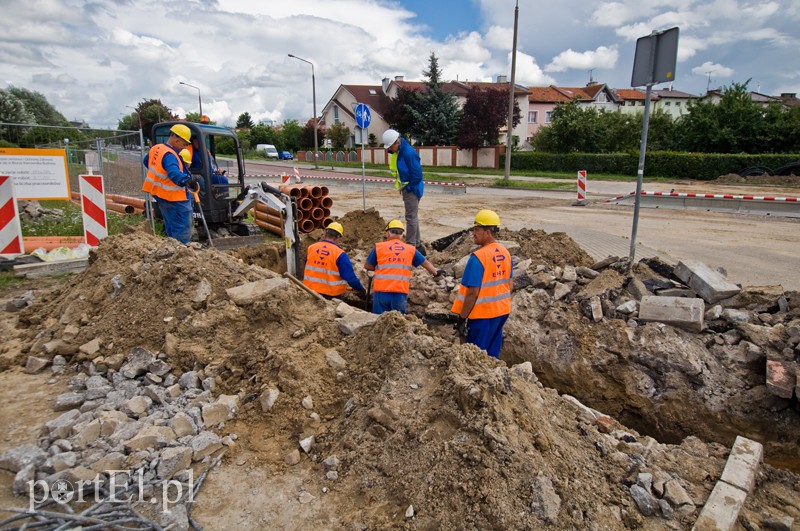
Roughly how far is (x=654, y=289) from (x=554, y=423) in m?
3.69

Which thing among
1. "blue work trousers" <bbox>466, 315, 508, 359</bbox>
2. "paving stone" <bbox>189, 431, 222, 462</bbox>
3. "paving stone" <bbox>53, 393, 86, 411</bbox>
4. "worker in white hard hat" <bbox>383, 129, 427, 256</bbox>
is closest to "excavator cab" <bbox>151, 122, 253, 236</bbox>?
"worker in white hard hat" <bbox>383, 129, 427, 256</bbox>

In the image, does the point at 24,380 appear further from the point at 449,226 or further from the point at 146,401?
the point at 449,226

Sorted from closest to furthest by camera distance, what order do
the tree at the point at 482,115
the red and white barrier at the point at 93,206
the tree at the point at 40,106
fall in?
the red and white barrier at the point at 93,206 < the tree at the point at 482,115 < the tree at the point at 40,106

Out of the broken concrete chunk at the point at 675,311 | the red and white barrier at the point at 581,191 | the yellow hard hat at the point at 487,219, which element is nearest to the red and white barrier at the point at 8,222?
the yellow hard hat at the point at 487,219

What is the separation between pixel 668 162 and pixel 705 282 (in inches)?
1068

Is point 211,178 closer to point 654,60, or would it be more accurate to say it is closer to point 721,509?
point 654,60

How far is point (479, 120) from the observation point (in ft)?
112

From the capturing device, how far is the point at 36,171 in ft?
27.8

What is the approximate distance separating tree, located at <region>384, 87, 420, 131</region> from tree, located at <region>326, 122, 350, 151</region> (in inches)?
436

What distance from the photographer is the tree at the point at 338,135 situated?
158 ft

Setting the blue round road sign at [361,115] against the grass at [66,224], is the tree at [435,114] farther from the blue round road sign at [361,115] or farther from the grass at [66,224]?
the grass at [66,224]

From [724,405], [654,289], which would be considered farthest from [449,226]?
[724,405]

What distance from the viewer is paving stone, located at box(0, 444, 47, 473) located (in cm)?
292

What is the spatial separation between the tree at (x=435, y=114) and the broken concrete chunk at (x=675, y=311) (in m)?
33.4
